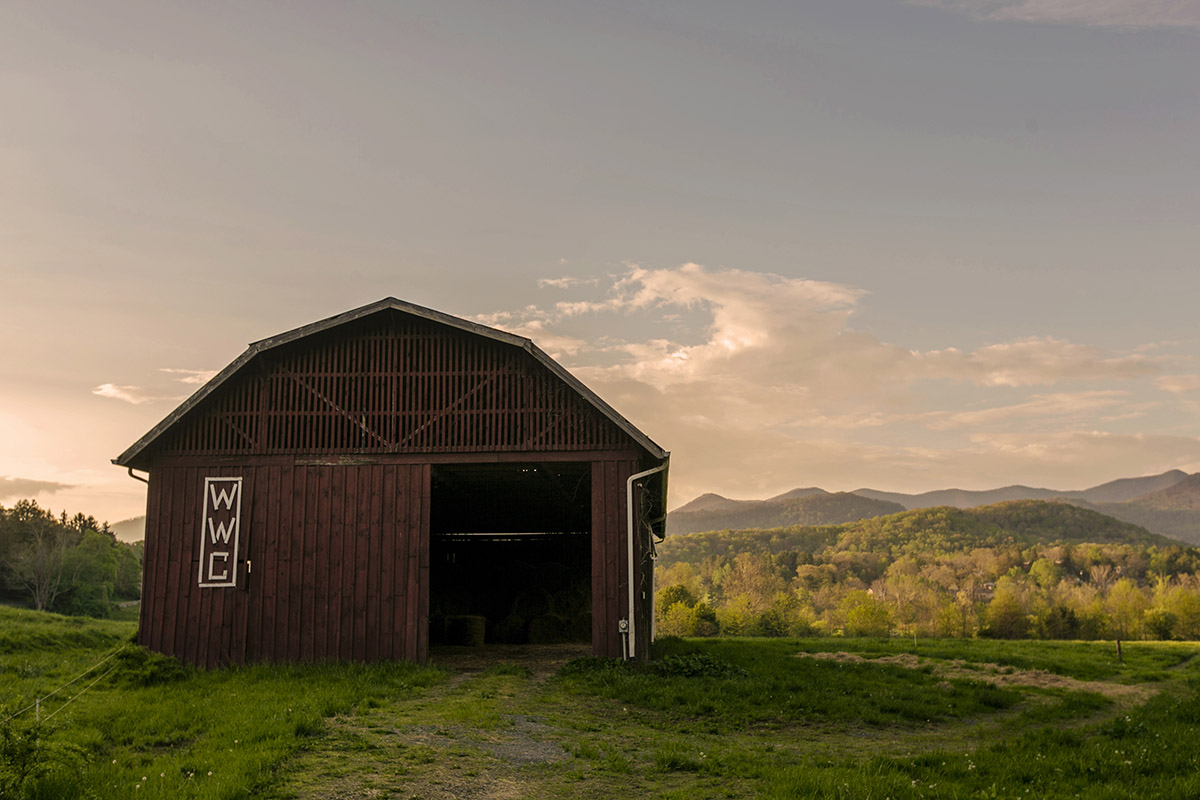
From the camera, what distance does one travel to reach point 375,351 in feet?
63.3

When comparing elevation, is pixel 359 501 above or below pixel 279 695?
Answer: above

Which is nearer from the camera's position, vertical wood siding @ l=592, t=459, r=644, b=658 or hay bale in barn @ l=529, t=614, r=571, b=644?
vertical wood siding @ l=592, t=459, r=644, b=658

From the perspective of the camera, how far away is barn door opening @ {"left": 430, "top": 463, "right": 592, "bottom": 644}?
84.6 feet

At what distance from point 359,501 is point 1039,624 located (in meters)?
69.3

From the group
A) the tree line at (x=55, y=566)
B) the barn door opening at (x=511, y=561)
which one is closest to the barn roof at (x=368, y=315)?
the barn door opening at (x=511, y=561)

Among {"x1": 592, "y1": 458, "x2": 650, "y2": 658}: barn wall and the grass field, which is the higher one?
{"x1": 592, "y1": 458, "x2": 650, "y2": 658}: barn wall

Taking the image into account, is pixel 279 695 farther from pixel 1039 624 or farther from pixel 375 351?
pixel 1039 624

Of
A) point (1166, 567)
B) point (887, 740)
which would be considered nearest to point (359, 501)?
point (887, 740)

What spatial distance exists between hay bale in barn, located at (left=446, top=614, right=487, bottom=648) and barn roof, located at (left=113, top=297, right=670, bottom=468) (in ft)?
36.6

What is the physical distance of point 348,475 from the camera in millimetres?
18875

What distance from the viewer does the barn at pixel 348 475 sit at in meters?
18.4

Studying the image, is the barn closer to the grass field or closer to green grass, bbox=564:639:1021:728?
the grass field

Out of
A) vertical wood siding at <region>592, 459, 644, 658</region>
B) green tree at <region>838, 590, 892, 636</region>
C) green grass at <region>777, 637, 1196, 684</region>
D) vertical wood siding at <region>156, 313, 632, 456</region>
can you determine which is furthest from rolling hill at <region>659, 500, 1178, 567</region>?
vertical wood siding at <region>156, 313, 632, 456</region>

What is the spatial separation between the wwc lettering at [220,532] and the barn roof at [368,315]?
1.53 m
